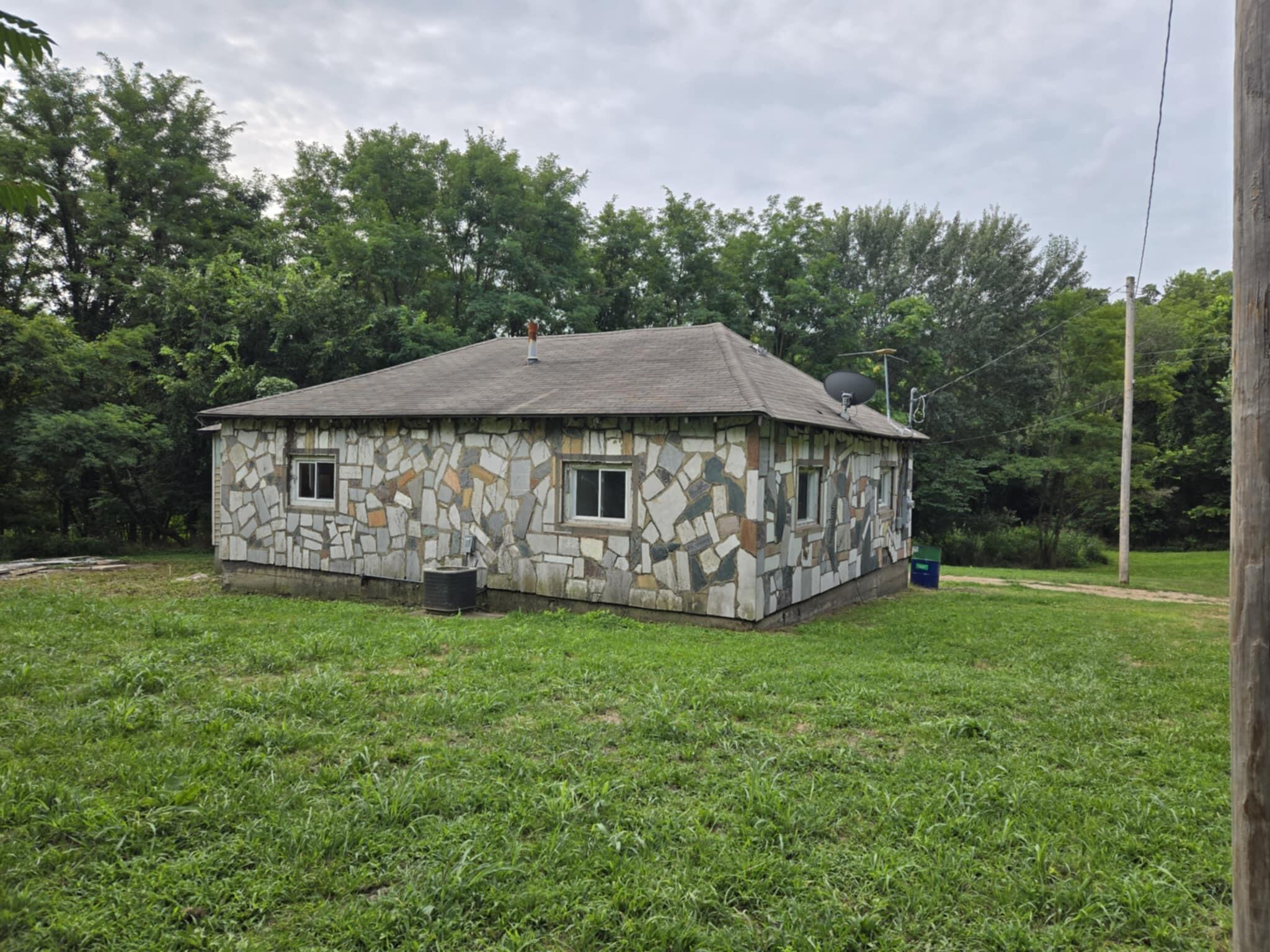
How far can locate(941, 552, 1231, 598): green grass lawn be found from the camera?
17.5 metres

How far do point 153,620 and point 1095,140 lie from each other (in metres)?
13.2

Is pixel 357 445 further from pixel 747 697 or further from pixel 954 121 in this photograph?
pixel 954 121

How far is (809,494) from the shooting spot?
9828 millimetres

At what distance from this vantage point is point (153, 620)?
7.17m

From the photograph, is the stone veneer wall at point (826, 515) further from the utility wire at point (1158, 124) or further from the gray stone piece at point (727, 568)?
the utility wire at point (1158, 124)

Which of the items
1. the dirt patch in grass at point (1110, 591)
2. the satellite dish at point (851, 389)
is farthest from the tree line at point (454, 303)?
the satellite dish at point (851, 389)

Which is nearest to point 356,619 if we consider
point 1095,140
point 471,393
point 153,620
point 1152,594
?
point 153,620

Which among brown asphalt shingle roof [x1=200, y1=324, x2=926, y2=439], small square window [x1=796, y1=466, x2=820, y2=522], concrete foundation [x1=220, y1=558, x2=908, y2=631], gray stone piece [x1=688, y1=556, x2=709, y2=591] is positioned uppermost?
brown asphalt shingle roof [x1=200, y1=324, x2=926, y2=439]

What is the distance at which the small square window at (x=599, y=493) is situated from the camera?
911cm

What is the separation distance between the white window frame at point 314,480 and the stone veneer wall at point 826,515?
6.85 meters

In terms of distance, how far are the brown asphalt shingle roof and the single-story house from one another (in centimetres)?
5

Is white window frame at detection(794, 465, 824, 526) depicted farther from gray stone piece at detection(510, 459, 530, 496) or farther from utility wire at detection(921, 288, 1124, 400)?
utility wire at detection(921, 288, 1124, 400)

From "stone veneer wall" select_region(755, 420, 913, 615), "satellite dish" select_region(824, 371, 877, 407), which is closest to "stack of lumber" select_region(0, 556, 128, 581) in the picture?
"stone veneer wall" select_region(755, 420, 913, 615)

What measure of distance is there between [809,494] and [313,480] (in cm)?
784
